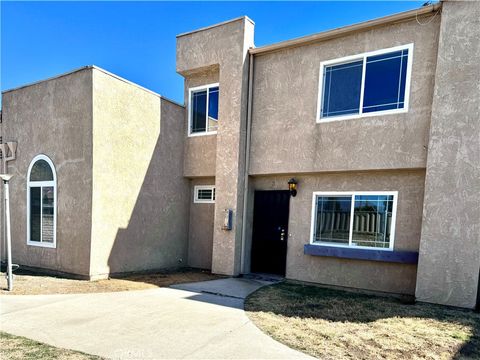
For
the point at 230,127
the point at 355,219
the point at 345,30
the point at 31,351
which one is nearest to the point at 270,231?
the point at 355,219

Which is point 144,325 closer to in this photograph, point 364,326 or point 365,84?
point 364,326

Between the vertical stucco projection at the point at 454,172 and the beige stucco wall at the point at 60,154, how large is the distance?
7778mm

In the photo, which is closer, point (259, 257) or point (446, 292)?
point (446, 292)

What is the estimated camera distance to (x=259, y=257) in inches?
331

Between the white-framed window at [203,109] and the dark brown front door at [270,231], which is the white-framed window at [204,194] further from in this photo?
the white-framed window at [203,109]

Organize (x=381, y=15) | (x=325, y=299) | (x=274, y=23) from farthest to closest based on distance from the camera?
(x=274, y=23) < (x=381, y=15) < (x=325, y=299)

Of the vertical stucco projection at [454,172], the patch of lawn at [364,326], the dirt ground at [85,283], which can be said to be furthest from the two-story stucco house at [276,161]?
the patch of lawn at [364,326]

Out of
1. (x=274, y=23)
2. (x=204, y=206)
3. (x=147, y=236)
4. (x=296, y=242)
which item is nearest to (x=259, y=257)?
(x=296, y=242)

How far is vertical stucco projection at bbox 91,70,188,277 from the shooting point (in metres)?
7.05

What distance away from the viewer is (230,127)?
8.12 metres

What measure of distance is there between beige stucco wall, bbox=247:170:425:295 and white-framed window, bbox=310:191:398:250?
135 mm

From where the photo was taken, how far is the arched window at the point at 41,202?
760 cm

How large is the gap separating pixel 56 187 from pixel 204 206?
167 inches

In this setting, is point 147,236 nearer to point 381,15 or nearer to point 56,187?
point 56,187
